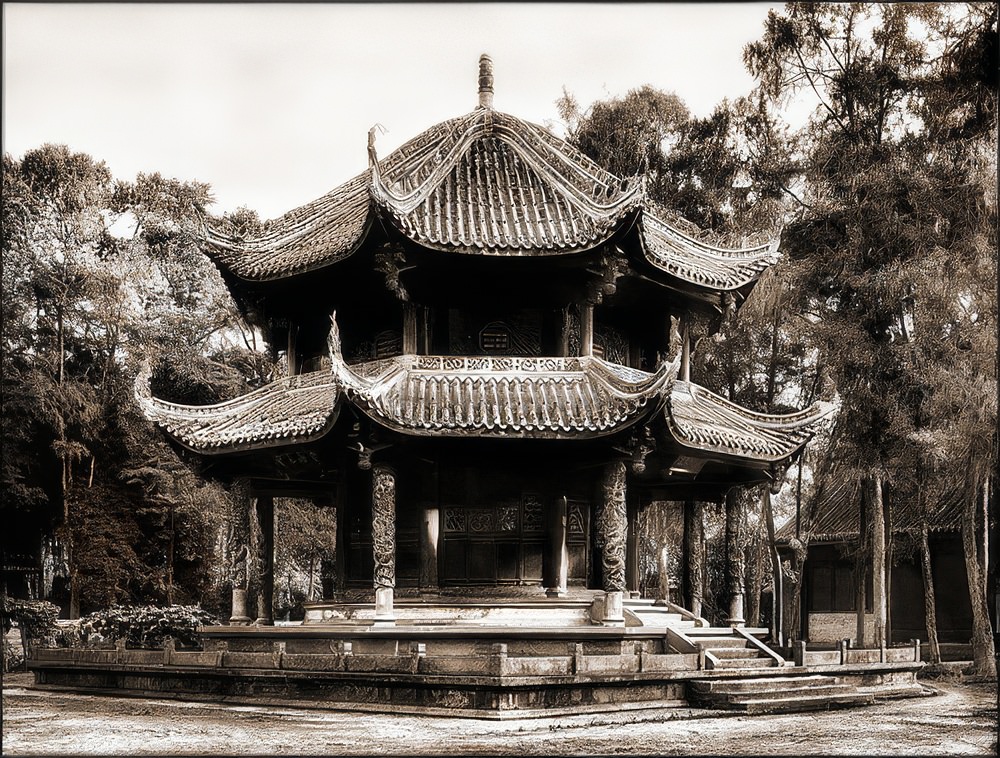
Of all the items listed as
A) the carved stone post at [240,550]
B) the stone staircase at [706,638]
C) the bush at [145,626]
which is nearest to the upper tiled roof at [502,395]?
the stone staircase at [706,638]

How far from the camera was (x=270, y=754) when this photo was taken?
11.1 m

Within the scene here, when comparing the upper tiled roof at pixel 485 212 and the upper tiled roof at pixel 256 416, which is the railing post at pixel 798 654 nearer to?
the upper tiled roof at pixel 485 212

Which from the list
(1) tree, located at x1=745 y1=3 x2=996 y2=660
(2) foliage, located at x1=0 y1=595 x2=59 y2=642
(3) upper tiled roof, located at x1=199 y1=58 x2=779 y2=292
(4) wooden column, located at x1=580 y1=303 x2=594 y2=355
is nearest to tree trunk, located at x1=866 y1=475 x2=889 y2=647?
(1) tree, located at x1=745 y1=3 x2=996 y2=660

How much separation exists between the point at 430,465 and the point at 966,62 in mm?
9369

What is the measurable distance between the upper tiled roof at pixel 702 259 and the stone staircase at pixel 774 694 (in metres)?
6.46

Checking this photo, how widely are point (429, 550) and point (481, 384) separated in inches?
102

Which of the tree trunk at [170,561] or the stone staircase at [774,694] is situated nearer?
the stone staircase at [774,694]

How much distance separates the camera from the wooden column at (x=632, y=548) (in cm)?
1979

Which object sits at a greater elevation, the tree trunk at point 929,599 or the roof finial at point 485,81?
the roof finial at point 485,81

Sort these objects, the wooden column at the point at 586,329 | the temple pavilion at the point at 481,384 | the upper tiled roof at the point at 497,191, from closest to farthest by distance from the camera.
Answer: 1. the temple pavilion at the point at 481,384
2. the upper tiled roof at the point at 497,191
3. the wooden column at the point at 586,329

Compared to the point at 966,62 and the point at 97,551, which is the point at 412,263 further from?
the point at 97,551

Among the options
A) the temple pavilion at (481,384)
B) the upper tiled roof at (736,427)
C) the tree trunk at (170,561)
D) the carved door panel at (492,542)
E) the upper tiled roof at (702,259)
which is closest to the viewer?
the temple pavilion at (481,384)

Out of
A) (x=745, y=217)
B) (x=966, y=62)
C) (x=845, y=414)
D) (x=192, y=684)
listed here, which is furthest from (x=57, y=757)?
(x=745, y=217)

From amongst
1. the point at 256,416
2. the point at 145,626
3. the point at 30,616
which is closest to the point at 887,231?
the point at 256,416
